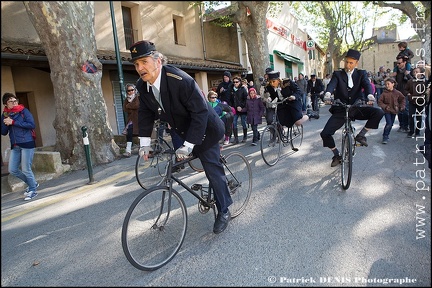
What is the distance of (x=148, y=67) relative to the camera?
2762 millimetres

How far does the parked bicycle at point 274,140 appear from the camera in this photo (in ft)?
20.0

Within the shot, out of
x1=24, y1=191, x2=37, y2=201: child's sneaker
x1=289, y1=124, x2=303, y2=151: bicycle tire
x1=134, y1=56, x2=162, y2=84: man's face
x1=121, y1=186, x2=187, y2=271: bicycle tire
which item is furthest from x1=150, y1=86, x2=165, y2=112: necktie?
x1=289, y1=124, x2=303, y2=151: bicycle tire

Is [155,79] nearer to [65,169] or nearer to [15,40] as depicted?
[65,169]

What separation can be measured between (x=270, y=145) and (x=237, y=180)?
255 cm

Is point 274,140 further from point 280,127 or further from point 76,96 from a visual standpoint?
point 76,96

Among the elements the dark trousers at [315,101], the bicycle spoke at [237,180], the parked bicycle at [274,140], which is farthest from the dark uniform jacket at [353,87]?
the dark trousers at [315,101]

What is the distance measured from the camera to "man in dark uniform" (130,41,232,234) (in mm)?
2783

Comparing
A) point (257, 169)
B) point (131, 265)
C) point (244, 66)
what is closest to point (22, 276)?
point (131, 265)

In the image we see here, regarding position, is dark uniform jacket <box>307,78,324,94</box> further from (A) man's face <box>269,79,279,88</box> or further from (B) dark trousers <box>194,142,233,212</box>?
(B) dark trousers <box>194,142,233,212</box>

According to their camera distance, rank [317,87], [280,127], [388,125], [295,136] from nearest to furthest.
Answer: [280,127] → [295,136] → [388,125] → [317,87]

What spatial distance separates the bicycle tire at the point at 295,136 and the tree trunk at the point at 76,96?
421 centimetres

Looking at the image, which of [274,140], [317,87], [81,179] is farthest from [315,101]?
[81,179]

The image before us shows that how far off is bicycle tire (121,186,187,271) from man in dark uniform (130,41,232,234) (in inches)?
17.3

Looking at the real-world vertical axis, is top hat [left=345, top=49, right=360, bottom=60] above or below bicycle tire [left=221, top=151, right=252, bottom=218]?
above
